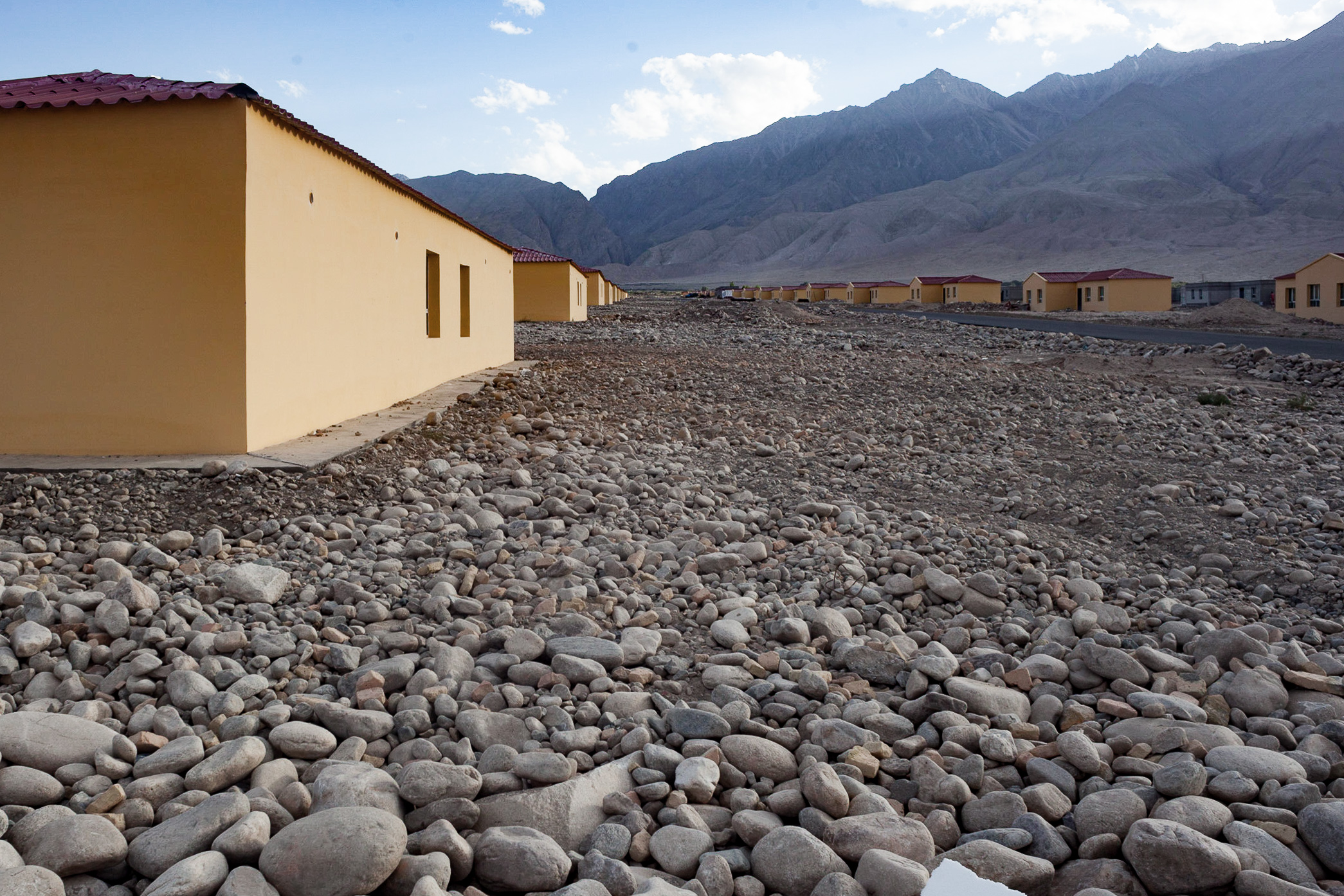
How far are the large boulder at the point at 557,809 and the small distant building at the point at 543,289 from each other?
2849 centimetres

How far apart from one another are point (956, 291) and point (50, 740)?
2453 inches

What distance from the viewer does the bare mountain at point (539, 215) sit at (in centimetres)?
16412

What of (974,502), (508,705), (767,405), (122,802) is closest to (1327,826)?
(508,705)

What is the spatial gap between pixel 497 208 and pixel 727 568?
570 feet

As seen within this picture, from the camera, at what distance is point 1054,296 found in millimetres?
50844

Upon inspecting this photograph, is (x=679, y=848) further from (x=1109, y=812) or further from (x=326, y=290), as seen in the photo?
(x=326, y=290)

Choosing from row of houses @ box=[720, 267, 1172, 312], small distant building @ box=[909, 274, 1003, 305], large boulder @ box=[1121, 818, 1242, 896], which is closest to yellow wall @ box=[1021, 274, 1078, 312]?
row of houses @ box=[720, 267, 1172, 312]

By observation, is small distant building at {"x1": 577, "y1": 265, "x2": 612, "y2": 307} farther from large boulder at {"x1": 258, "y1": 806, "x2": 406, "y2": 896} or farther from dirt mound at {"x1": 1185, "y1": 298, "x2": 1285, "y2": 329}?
large boulder at {"x1": 258, "y1": 806, "x2": 406, "y2": 896}

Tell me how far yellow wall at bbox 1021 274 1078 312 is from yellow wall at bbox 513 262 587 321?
3090 centimetres

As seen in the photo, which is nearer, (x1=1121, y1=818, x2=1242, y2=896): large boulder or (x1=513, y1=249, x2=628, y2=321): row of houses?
(x1=1121, y1=818, x2=1242, y2=896): large boulder

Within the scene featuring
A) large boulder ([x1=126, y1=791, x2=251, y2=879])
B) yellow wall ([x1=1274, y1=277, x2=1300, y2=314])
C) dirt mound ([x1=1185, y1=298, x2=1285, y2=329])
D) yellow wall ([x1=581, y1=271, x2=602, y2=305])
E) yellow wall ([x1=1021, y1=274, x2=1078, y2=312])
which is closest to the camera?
large boulder ([x1=126, y1=791, x2=251, y2=879])

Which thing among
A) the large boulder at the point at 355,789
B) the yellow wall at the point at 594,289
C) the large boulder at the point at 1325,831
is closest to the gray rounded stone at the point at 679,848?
the large boulder at the point at 355,789

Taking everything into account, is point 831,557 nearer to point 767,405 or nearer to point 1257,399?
point 767,405

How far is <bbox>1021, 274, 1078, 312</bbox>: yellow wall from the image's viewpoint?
50500mm
